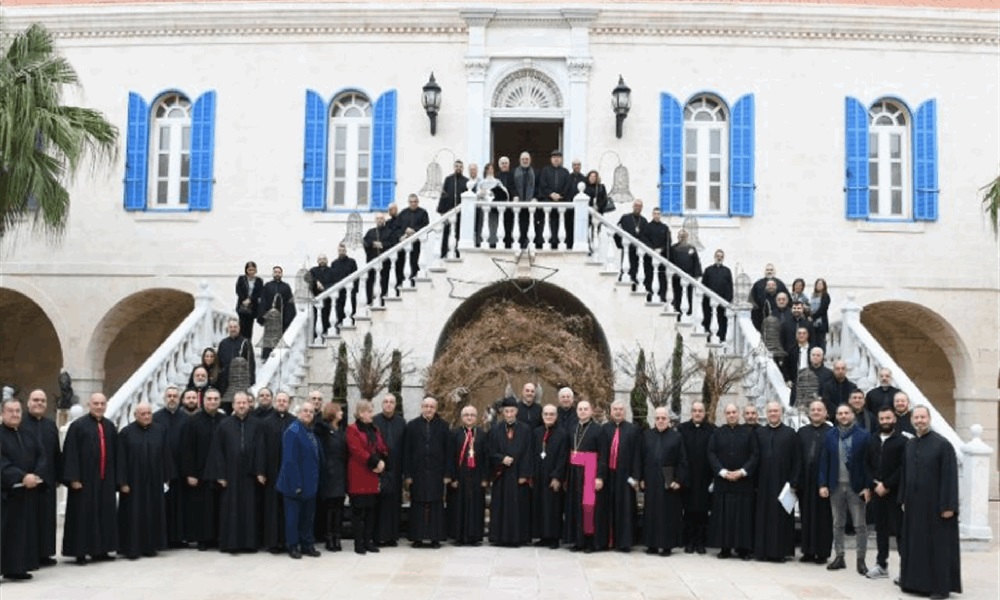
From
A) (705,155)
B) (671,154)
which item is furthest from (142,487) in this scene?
(705,155)

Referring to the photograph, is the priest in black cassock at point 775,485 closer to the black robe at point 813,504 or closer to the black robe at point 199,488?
the black robe at point 813,504

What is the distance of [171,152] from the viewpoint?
2011 cm

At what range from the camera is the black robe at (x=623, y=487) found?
39.0ft

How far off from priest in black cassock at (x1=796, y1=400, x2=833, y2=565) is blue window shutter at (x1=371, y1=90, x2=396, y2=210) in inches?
386

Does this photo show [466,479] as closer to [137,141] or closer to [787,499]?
[787,499]

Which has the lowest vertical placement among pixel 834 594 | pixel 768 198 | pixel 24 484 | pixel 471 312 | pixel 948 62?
pixel 834 594

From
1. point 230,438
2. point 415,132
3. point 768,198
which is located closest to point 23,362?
point 415,132

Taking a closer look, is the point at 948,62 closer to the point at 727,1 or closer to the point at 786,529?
the point at 727,1

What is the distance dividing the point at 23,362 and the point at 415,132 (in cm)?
913

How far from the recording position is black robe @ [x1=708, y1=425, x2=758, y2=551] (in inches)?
456

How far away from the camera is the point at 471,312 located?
55.2 feet

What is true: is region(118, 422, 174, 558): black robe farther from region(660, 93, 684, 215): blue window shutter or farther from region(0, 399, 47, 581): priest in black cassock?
region(660, 93, 684, 215): blue window shutter

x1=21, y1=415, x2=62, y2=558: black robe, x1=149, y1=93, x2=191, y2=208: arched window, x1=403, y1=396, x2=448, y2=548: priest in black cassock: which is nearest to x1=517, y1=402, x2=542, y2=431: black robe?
x1=403, y1=396, x2=448, y2=548: priest in black cassock

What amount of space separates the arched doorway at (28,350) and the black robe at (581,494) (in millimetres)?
13444
